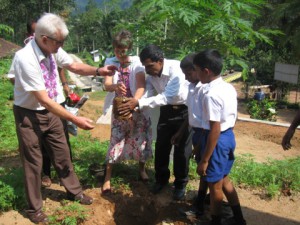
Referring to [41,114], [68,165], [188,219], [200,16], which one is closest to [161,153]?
[188,219]

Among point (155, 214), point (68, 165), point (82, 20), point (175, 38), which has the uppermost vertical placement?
point (82, 20)

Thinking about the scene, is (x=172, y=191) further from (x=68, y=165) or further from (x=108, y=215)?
(x=68, y=165)

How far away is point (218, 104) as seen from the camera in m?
2.70

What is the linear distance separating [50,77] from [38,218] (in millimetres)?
1364

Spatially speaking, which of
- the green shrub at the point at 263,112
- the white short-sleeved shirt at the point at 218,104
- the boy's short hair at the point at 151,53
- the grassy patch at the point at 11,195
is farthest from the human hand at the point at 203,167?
the green shrub at the point at 263,112

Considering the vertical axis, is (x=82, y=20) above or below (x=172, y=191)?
above

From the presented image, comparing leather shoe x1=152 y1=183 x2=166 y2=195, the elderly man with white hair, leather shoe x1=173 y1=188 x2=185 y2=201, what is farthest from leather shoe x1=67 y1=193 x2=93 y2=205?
leather shoe x1=173 y1=188 x2=185 y2=201

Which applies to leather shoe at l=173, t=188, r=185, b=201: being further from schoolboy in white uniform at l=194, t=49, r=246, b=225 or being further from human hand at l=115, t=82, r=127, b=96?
human hand at l=115, t=82, r=127, b=96

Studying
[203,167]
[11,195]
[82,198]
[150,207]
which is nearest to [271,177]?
[150,207]

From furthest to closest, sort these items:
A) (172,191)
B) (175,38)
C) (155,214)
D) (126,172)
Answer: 1. (175,38)
2. (126,172)
3. (172,191)
4. (155,214)

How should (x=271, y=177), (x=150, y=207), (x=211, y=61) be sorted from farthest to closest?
(x=271, y=177), (x=150, y=207), (x=211, y=61)

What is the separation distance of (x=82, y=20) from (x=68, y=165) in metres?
63.8

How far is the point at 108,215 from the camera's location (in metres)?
3.52

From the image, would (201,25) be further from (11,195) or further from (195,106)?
(11,195)
